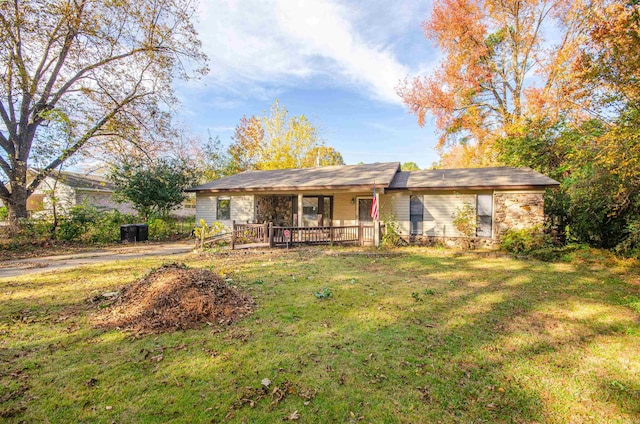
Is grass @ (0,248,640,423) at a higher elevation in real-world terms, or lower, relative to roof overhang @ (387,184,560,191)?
lower

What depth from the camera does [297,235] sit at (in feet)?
39.2

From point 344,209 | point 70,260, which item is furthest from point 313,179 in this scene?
point 70,260

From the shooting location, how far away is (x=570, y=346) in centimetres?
369

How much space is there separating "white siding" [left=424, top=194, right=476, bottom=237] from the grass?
19.0 ft

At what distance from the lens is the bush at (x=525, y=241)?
994 centimetres

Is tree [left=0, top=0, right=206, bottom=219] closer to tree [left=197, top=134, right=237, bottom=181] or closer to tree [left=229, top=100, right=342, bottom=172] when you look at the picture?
tree [left=229, top=100, right=342, bottom=172]

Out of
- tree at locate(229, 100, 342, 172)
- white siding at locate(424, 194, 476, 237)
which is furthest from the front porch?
tree at locate(229, 100, 342, 172)

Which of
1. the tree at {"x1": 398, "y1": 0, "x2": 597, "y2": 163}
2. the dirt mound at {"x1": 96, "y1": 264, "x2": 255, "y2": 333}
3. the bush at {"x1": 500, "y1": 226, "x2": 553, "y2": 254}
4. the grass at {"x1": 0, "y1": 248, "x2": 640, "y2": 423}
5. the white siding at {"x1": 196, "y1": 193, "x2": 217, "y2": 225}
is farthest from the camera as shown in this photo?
the tree at {"x1": 398, "y1": 0, "x2": 597, "y2": 163}

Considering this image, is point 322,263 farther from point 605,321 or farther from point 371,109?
point 371,109

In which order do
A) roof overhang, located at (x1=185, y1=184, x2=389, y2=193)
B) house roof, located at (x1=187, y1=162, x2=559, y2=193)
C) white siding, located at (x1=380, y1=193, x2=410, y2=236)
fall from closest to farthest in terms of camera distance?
house roof, located at (x1=187, y1=162, x2=559, y2=193)
roof overhang, located at (x1=185, y1=184, x2=389, y2=193)
white siding, located at (x1=380, y1=193, x2=410, y2=236)

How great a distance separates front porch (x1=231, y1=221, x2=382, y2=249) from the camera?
1144 centimetres

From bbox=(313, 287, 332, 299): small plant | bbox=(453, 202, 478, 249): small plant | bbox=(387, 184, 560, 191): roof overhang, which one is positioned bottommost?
bbox=(313, 287, 332, 299): small plant

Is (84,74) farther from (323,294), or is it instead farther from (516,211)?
(516,211)

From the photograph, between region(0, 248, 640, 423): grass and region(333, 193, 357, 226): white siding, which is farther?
region(333, 193, 357, 226): white siding
